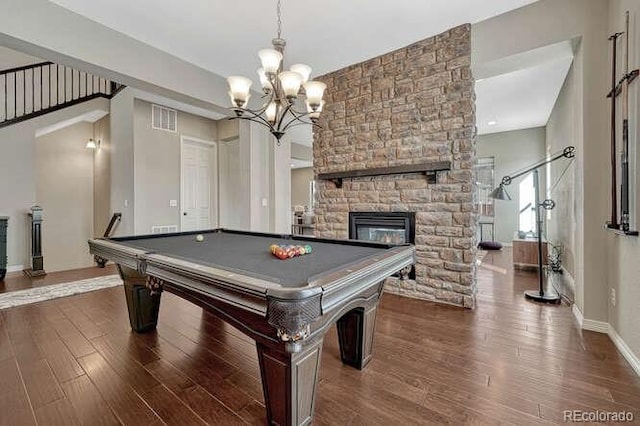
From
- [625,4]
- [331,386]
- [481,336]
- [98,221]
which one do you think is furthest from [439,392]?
[98,221]

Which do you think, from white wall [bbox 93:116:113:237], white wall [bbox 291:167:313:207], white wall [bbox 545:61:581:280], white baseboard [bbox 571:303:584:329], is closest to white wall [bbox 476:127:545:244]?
white wall [bbox 545:61:581:280]

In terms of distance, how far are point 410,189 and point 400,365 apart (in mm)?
2107

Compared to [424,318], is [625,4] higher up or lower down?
higher up

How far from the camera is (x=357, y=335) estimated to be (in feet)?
6.17

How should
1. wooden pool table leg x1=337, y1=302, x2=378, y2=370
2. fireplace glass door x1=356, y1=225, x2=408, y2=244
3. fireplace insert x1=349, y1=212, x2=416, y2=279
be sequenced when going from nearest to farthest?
wooden pool table leg x1=337, y1=302, x2=378, y2=370
fireplace insert x1=349, y1=212, x2=416, y2=279
fireplace glass door x1=356, y1=225, x2=408, y2=244

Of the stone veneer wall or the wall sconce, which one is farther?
the wall sconce

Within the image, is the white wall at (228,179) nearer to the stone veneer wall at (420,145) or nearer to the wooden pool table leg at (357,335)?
the stone veneer wall at (420,145)

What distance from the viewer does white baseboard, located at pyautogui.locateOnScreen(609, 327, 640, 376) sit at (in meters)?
1.86

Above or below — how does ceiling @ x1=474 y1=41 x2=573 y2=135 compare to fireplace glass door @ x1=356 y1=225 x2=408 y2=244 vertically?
above

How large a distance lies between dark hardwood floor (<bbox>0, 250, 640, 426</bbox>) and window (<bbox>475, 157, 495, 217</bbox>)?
17.1 feet

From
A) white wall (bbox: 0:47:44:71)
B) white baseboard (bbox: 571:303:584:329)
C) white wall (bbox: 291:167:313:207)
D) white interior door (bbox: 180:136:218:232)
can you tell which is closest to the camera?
white baseboard (bbox: 571:303:584:329)

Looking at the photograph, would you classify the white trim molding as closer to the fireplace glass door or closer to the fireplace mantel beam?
the fireplace mantel beam

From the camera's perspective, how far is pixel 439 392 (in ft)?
5.44

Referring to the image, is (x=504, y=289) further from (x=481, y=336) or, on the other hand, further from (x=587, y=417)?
(x=587, y=417)
